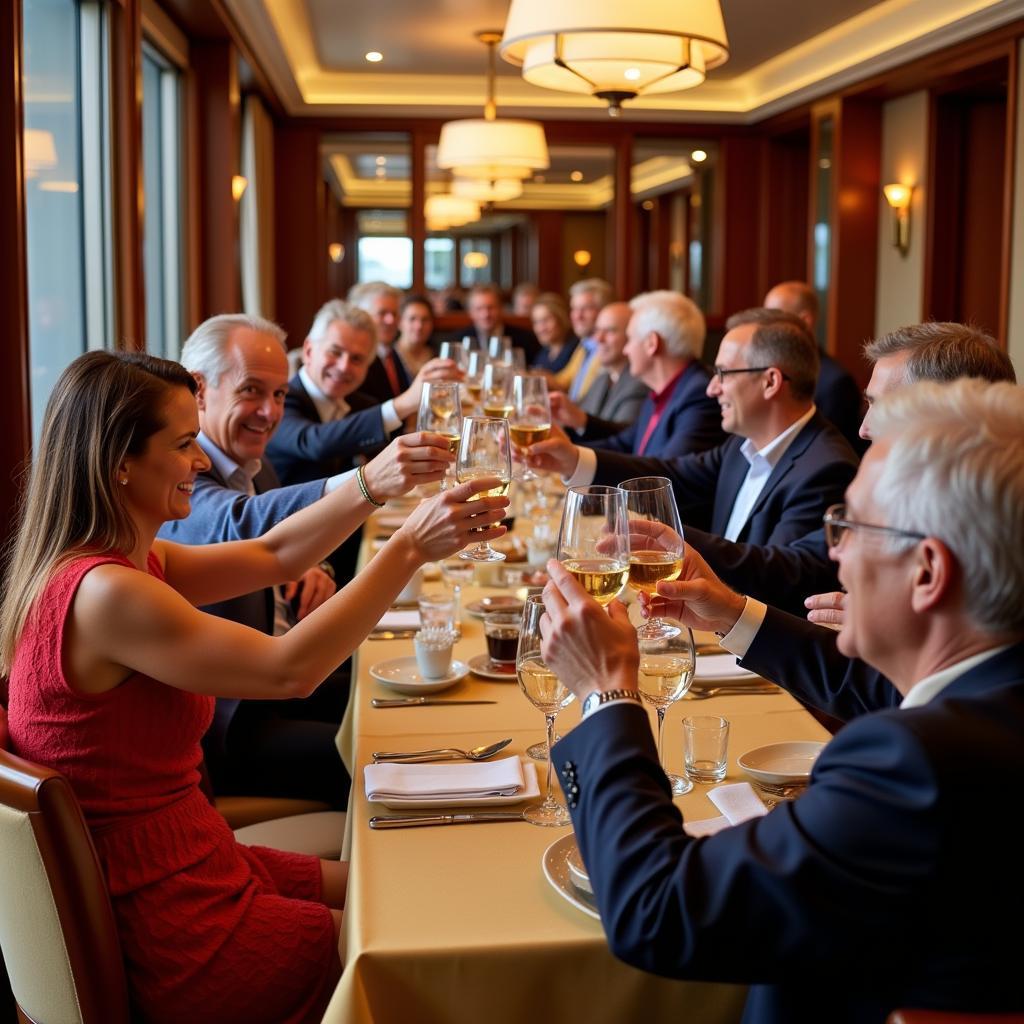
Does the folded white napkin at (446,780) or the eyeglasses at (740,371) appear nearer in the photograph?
the folded white napkin at (446,780)

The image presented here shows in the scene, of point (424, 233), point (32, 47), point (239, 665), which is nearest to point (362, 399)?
point (32, 47)

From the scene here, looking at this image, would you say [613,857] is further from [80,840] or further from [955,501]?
[80,840]

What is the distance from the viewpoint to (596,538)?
157 centimetres

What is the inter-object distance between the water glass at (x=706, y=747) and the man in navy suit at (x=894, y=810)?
21.9 inches

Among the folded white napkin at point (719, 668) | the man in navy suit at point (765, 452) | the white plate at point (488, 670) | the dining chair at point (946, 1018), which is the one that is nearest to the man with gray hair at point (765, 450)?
the man in navy suit at point (765, 452)

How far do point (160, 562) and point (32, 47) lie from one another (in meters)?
2.53

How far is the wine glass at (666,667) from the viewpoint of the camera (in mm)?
1690

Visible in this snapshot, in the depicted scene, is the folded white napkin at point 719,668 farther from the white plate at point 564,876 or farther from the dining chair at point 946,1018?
the dining chair at point 946,1018

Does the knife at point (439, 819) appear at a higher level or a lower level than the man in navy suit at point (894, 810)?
lower

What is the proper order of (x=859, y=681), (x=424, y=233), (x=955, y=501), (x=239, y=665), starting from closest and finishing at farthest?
(x=955, y=501)
(x=239, y=665)
(x=859, y=681)
(x=424, y=233)

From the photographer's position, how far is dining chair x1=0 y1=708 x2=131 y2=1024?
1.40m

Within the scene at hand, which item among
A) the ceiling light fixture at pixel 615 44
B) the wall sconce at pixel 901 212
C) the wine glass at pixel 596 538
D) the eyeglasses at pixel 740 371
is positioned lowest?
the wine glass at pixel 596 538

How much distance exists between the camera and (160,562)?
207 centimetres

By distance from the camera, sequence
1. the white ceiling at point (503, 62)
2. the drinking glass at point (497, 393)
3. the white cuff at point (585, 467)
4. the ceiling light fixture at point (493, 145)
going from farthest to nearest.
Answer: the white ceiling at point (503, 62), the ceiling light fixture at point (493, 145), the white cuff at point (585, 467), the drinking glass at point (497, 393)
